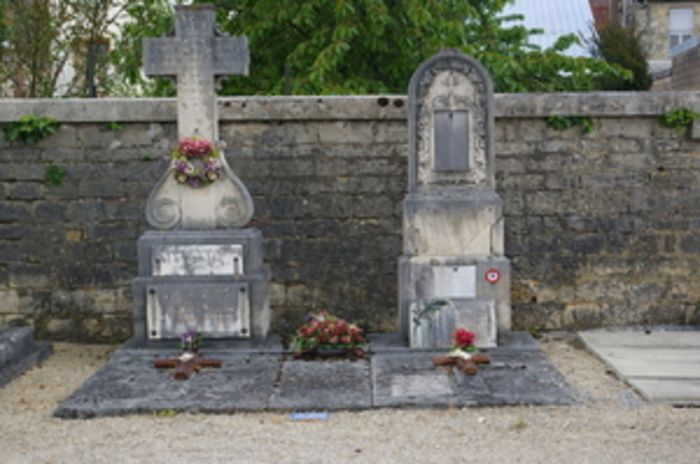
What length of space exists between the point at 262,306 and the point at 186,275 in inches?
25.4

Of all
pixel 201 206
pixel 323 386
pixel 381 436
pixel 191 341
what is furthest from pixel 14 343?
pixel 381 436

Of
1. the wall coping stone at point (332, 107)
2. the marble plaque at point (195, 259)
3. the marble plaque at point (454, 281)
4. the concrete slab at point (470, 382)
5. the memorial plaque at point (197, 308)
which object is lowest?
the concrete slab at point (470, 382)

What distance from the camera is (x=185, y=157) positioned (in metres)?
7.46

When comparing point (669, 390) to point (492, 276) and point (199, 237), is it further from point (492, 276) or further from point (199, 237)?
point (199, 237)

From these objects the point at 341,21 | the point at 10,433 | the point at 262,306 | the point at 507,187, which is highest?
the point at 341,21

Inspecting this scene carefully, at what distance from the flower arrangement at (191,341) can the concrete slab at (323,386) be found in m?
0.77

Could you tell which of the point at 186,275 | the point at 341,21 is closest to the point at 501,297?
the point at 186,275

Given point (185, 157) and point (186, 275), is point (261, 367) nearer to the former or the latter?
point (186, 275)

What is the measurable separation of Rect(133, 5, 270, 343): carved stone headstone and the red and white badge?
176cm

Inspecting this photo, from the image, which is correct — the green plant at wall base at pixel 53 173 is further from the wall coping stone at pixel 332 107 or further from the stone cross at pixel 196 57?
the stone cross at pixel 196 57

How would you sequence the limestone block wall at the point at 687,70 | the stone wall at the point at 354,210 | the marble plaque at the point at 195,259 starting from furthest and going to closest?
the limestone block wall at the point at 687,70 → the stone wall at the point at 354,210 → the marble plaque at the point at 195,259

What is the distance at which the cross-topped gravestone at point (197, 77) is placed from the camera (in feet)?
24.8

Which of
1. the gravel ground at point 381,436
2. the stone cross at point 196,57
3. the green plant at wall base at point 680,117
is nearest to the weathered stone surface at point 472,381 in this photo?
the gravel ground at point 381,436

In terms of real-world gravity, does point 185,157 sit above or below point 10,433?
above
